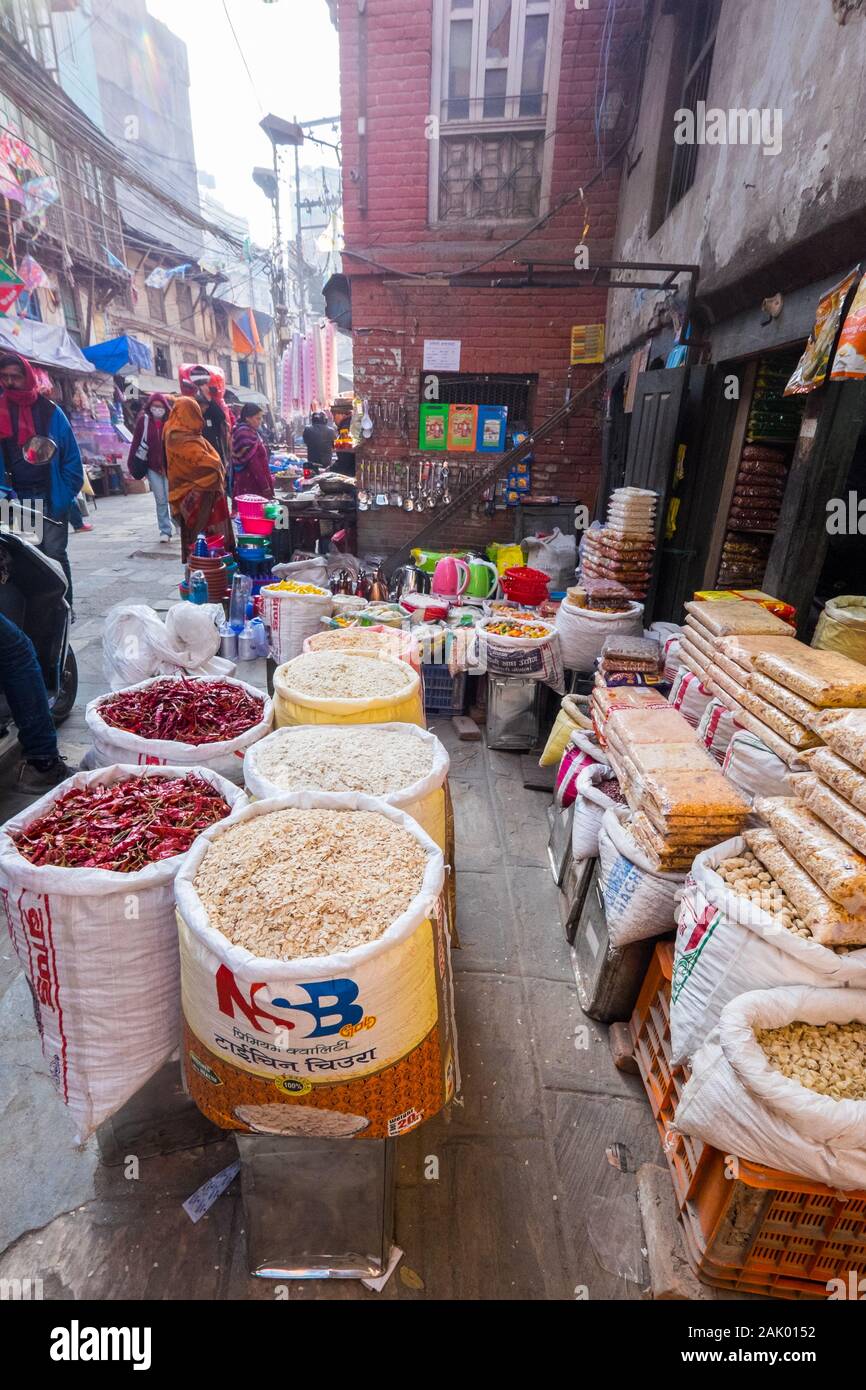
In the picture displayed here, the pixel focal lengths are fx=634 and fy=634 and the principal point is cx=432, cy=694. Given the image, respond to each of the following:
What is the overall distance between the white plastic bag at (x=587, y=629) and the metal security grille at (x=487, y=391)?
4.30 metres

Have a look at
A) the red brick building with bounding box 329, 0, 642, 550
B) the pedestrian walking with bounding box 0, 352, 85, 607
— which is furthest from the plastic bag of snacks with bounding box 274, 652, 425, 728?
the red brick building with bounding box 329, 0, 642, 550

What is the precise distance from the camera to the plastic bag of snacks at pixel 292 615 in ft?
16.6

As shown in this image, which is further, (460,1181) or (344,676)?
(344,676)

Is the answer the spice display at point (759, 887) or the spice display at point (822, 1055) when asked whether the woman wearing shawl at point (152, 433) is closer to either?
the spice display at point (759, 887)

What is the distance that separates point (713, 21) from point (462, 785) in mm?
5914

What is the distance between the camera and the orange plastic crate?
1.63 meters

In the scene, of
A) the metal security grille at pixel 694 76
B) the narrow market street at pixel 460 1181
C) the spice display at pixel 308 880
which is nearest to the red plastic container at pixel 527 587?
the metal security grille at pixel 694 76

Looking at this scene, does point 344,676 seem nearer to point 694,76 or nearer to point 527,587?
point 527,587

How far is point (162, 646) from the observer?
3.59 metres

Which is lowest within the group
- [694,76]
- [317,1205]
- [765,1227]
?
[317,1205]

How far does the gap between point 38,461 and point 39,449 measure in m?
0.11

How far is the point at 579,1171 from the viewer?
7.03ft

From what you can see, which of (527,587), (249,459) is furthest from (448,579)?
(249,459)
